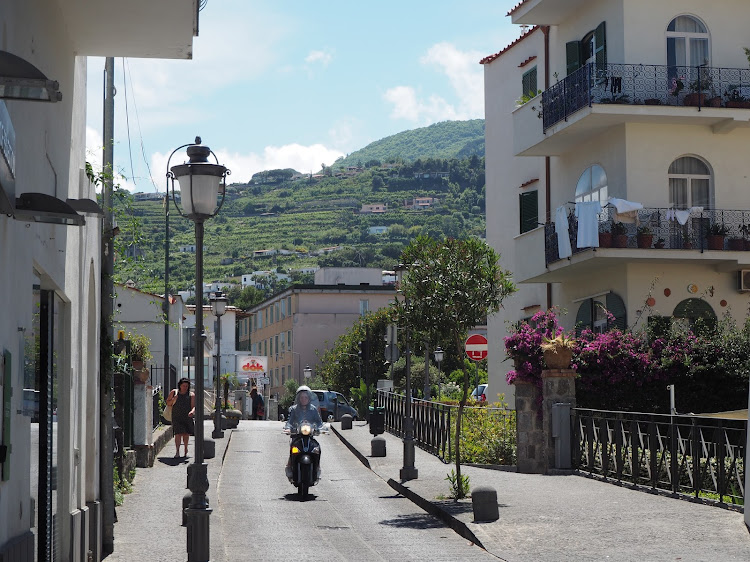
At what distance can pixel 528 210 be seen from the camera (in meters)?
33.4

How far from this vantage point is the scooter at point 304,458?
64.0ft

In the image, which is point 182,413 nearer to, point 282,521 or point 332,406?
point 282,521

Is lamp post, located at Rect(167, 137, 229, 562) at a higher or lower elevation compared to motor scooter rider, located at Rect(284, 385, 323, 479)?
higher

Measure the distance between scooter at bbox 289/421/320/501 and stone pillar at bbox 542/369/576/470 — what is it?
418cm

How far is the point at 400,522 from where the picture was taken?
16.5 metres

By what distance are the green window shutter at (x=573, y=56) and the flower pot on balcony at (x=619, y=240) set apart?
17.2ft

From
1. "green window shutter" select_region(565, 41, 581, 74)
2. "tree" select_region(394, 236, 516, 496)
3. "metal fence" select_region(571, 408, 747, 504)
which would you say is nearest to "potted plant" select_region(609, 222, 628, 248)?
"green window shutter" select_region(565, 41, 581, 74)

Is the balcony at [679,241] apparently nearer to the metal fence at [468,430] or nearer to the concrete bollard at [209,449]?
the metal fence at [468,430]

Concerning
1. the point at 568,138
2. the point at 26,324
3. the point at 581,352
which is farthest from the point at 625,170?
the point at 26,324

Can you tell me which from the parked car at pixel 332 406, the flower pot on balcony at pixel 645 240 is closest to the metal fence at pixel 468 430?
the flower pot on balcony at pixel 645 240

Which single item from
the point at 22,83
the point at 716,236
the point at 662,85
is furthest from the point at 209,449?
the point at 22,83

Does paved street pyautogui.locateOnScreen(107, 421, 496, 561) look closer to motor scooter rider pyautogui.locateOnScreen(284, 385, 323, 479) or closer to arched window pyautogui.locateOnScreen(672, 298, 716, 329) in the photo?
motor scooter rider pyautogui.locateOnScreen(284, 385, 323, 479)

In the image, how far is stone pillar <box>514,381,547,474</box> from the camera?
21.6 metres

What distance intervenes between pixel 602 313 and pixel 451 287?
1098 centimetres
